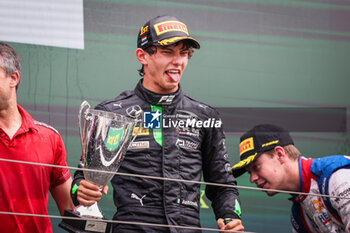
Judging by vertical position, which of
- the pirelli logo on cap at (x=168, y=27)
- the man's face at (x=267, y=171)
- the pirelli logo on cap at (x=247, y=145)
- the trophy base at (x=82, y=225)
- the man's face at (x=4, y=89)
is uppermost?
the pirelli logo on cap at (x=168, y=27)

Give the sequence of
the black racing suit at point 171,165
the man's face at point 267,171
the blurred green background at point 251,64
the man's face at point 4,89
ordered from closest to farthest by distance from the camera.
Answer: the black racing suit at point 171,165 < the man's face at point 4,89 < the man's face at point 267,171 < the blurred green background at point 251,64

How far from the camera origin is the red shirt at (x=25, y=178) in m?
1.32

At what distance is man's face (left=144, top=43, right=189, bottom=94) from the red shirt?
0.38 metres

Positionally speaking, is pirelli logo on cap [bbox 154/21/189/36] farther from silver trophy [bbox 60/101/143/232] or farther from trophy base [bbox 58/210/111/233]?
trophy base [bbox 58/210/111/233]

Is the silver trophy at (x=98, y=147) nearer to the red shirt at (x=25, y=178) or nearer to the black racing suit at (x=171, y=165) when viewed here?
the black racing suit at (x=171, y=165)

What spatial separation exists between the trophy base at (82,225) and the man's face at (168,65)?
0.45m

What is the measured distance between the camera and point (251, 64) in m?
1.95

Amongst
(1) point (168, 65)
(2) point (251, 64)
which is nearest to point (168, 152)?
(1) point (168, 65)

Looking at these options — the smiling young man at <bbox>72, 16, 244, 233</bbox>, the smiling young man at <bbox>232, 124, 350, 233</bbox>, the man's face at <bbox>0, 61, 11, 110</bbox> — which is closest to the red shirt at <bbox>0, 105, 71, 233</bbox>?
the man's face at <bbox>0, 61, 11, 110</bbox>

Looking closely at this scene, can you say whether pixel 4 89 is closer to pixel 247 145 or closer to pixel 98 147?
pixel 98 147

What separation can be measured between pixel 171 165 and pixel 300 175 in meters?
0.53

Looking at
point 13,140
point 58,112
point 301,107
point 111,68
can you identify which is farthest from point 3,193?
point 301,107

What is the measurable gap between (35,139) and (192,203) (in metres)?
0.50

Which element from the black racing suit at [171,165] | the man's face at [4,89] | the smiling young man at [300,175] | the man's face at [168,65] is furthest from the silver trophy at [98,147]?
the smiling young man at [300,175]
